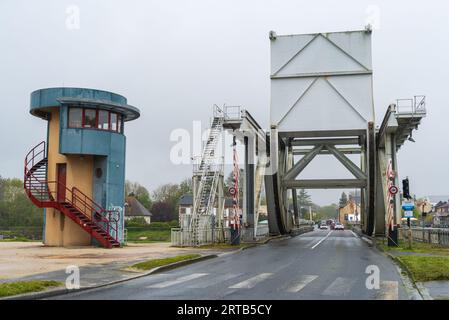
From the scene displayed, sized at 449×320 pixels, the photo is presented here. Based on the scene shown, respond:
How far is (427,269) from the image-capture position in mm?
15820

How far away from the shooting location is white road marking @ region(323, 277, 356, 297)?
12094mm

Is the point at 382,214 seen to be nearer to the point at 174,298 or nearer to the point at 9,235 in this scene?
the point at 174,298

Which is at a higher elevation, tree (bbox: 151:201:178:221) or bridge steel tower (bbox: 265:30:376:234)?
bridge steel tower (bbox: 265:30:376:234)

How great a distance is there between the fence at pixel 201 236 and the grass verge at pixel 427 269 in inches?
554

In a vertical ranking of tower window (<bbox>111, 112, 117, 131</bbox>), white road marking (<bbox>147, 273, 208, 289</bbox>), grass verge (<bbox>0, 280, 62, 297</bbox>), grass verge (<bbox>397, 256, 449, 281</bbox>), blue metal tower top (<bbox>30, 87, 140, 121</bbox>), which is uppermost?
blue metal tower top (<bbox>30, 87, 140, 121</bbox>)

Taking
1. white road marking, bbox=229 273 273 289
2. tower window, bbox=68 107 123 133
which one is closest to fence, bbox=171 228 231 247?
tower window, bbox=68 107 123 133

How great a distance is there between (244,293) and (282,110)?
2600cm

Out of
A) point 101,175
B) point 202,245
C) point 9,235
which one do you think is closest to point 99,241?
point 101,175

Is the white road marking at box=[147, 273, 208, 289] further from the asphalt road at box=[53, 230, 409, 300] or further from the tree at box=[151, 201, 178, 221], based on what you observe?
the tree at box=[151, 201, 178, 221]

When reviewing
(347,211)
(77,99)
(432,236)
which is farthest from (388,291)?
(347,211)

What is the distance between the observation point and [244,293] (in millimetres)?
12008

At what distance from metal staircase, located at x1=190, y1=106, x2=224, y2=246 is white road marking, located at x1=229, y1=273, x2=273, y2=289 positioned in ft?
49.5
